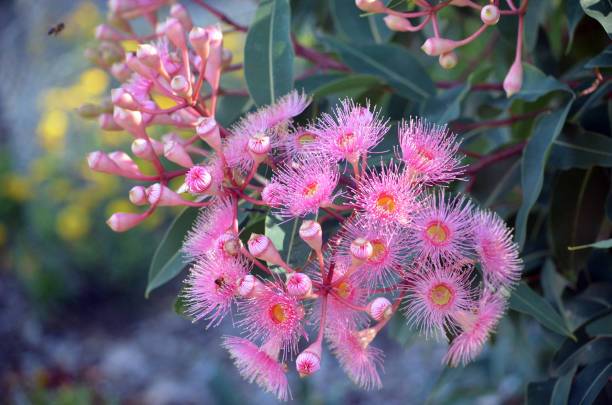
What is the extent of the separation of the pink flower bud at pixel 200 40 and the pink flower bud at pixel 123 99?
128 millimetres

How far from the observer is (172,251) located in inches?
40.2

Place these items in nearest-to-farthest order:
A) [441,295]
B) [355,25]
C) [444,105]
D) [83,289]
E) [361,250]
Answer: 1. [361,250]
2. [441,295]
3. [444,105]
4. [355,25]
5. [83,289]

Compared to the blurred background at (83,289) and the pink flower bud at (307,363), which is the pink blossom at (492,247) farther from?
the blurred background at (83,289)

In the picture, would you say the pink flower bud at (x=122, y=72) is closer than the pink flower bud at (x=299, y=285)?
No

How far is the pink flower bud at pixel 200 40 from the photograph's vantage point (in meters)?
0.82

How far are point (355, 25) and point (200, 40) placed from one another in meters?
0.71

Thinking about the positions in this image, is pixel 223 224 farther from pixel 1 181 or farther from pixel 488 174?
pixel 1 181

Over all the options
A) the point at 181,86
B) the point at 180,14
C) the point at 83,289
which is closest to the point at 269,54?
the point at 180,14

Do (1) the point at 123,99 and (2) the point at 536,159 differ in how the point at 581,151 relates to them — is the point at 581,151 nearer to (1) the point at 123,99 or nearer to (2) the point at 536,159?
(2) the point at 536,159

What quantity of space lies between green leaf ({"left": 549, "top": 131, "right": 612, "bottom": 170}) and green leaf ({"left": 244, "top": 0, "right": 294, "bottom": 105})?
1.75ft

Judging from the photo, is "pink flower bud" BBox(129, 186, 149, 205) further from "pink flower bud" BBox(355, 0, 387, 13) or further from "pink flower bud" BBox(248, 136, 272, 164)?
"pink flower bud" BBox(355, 0, 387, 13)

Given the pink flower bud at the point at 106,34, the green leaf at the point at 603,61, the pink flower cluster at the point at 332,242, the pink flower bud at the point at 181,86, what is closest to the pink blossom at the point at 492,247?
the pink flower cluster at the point at 332,242

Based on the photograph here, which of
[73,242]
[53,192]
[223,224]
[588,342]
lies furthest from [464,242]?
[53,192]


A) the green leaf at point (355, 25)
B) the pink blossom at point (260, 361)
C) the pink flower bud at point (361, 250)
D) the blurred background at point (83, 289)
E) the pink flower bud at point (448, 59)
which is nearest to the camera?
the pink flower bud at point (361, 250)
